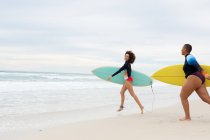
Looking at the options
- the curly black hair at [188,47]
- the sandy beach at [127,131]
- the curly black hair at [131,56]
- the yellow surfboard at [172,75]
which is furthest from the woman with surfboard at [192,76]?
the curly black hair at [131,56]

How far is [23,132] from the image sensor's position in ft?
19.5

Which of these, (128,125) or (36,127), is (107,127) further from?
(36,127)

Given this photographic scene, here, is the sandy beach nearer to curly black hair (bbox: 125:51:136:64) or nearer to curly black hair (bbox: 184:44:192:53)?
curly black hair (bbox: 184:44:192:53)

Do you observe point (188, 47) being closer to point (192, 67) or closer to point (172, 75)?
point (192, 67)

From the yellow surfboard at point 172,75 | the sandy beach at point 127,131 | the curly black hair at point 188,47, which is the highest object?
the curly black hair at point 188,47

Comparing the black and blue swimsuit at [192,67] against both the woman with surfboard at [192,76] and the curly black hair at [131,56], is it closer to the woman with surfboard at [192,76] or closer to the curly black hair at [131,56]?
the woman with surfboard at [192,76]

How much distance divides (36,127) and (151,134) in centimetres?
226

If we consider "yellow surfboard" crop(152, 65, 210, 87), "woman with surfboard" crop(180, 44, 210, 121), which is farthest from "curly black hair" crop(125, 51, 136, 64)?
"woman with surfboard" crop(180, 44, 210, 121)

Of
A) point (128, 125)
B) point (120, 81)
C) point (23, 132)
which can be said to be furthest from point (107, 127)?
point (120, 81)

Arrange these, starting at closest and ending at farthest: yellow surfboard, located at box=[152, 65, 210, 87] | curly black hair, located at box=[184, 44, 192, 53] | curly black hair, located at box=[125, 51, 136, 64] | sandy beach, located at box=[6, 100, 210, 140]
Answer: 1. sandy beach, located at box=[6, 100, 210, 140]
2. curly black hair, located at box=[184, 44, 192, 53]
3. yellow surfboard, located at box=[152, 65, 210, 87]
4. curly black hair, located at box=[125, 51, 136, 64]

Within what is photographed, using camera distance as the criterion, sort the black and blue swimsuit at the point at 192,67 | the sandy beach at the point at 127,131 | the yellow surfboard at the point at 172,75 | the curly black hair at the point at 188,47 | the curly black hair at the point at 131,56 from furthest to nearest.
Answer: the curly black hair at the point at 131,56, the yellow surfboard at the point at 172,75, the curly black hair at the point at 188,47, the black and blue swimsuit at the point at 192,67, the sandy beach at the point at 127,131

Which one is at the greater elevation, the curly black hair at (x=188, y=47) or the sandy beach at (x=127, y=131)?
the curly black hair at (x=188, y=47)

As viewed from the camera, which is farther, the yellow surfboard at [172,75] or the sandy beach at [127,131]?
the yellow surfboard at [172,75]

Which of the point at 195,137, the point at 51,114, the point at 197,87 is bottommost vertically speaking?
the point at 51,114
